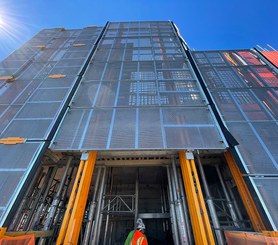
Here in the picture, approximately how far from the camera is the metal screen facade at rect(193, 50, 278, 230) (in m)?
5.39

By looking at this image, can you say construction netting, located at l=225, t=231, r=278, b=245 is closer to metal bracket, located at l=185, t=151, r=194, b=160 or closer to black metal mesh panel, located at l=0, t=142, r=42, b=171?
metal bracket, located at l=185, t=151, r=194, b=160

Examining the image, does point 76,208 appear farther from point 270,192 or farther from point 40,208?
point 270,192

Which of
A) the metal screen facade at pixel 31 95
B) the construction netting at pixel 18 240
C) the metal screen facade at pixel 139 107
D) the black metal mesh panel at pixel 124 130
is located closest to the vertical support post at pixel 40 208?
the metal screen facade at pixel 31 95

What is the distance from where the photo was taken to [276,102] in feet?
25.3

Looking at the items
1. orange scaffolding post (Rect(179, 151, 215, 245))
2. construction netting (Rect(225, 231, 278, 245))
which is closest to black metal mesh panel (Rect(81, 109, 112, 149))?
orange scaffolding post (Rect(179, 151, 215, 245))

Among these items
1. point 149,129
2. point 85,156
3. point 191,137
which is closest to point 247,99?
point 191,137

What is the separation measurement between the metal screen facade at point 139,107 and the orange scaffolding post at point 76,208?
31.5 inches

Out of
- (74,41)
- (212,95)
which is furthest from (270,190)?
(74,41)

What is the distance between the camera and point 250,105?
770 cm

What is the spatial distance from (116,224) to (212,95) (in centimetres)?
1025

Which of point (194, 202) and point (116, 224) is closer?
point (194, 202)

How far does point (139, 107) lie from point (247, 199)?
5.56m

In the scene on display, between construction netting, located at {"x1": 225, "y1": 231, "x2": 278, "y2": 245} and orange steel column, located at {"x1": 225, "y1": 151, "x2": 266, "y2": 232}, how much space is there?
1244mm

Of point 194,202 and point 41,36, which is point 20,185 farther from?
point 41,36
